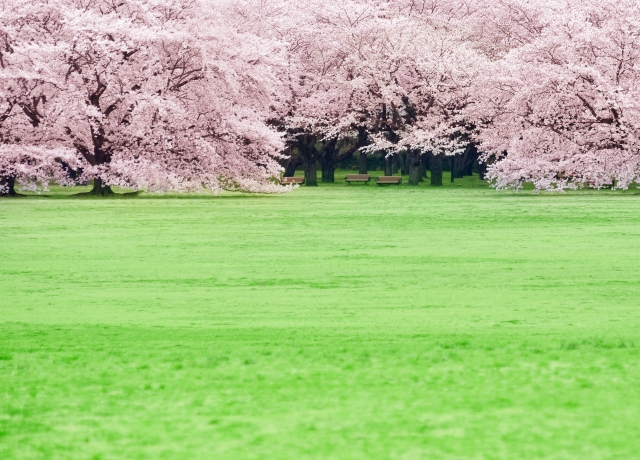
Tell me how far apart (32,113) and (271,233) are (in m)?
21.6

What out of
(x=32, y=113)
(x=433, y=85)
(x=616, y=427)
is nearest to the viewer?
(x=616, y=427)

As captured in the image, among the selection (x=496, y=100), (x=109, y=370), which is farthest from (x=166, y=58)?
(x=109, y=370)

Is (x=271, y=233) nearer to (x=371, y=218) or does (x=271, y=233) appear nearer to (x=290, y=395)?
(x=371, y=218)

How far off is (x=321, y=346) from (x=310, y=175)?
47.1 metres

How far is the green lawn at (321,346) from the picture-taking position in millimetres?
5707

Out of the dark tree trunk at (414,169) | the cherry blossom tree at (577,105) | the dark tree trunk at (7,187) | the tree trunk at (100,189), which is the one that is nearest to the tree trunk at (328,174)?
the dark tree trunk at (414,169)

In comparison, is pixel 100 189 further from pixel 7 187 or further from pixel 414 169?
pixel 414 169

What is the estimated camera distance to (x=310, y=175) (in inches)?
2207

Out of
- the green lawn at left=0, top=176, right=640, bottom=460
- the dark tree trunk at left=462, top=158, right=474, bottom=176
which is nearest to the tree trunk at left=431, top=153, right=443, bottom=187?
the dark tree trunk at left=462, top=158, right=474, bottom=176

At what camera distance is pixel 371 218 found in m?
28.5

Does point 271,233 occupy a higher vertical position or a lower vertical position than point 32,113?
lower

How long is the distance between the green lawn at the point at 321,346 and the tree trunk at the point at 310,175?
107 ft

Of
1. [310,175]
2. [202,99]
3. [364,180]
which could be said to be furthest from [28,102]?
[364,180]

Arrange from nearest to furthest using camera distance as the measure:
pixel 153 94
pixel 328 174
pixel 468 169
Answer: pixel 153 94, pixel 328 174, pixel 468 169
